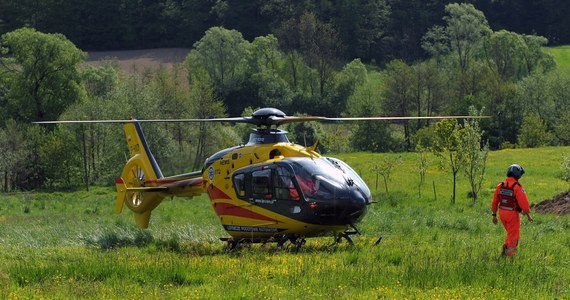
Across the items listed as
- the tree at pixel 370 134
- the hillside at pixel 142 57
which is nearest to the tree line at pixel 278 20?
the hillside at pixel 142 57

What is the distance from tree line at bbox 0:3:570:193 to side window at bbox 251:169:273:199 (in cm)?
1953

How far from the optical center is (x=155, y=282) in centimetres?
1315

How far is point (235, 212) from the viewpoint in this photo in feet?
64.7

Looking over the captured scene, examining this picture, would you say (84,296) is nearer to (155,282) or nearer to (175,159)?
(155,282)

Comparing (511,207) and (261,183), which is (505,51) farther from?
(511,207)

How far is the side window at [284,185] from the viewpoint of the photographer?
60.2 feet

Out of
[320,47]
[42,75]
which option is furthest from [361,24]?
[42,75]

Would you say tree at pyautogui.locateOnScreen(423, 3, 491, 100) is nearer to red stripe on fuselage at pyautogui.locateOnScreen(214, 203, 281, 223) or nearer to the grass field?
the grass field

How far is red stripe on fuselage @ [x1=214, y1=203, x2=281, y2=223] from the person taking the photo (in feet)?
62.6

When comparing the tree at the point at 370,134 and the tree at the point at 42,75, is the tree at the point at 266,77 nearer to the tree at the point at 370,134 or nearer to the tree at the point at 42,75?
the tree at the point at 370,134

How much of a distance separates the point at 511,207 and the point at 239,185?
22.0 feet

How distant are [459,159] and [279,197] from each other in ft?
67.1

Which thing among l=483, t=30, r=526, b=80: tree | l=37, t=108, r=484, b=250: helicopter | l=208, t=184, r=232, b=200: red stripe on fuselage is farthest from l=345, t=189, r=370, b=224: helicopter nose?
l=483, t=30, r=526, b=80: tree

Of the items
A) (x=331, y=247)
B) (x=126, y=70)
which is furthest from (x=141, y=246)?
(x=126, y=70)
